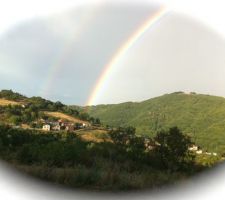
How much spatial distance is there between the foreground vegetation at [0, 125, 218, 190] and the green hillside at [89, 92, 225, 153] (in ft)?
37.1

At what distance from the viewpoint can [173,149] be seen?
667 centimetres

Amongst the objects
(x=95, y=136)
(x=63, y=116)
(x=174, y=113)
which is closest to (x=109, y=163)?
(x=95, y=136)

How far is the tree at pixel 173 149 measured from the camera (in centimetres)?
631

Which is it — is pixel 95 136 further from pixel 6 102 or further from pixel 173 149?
pixel 6 102

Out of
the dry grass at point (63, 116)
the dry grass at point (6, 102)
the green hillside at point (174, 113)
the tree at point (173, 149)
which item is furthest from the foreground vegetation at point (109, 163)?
the dry grass at point (6, 102)

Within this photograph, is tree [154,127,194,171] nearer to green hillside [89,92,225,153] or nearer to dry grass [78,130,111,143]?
dry grass [78,130,111,143]

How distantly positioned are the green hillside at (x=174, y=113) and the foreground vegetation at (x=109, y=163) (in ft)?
37.1

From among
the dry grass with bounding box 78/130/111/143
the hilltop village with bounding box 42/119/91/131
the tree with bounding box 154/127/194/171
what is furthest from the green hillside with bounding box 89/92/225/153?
the tree with bounding box 154/127/194/171

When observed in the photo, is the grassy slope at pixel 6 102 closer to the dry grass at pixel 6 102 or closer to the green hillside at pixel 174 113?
the dry grass at pixel 6 102

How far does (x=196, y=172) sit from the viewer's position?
5.28 m

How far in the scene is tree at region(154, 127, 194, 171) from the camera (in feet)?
20.7

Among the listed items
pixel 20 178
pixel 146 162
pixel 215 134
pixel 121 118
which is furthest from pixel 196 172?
pixel 121 118

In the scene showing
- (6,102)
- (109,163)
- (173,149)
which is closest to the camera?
(109,163)

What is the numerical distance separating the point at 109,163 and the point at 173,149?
69.2 inches
